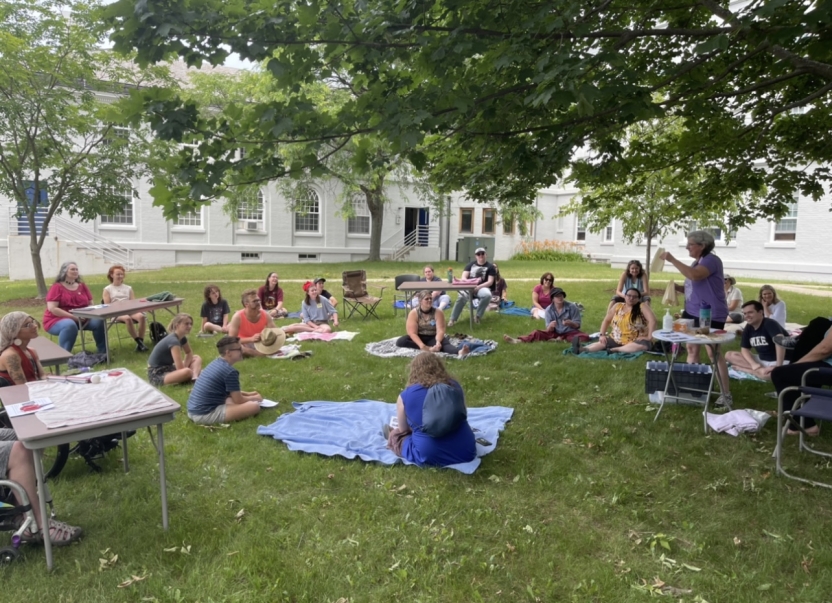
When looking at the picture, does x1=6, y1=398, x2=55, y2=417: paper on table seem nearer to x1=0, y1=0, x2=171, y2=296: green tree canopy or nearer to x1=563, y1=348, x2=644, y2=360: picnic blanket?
x1=563, y1=348, x2=644, y2=360: picnic blanket

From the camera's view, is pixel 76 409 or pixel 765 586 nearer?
pixel 765 586

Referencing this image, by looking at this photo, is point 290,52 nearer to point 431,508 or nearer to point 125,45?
point 125,45

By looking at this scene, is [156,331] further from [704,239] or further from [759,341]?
[759,341]

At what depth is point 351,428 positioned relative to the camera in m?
5.51

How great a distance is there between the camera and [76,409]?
3.51m

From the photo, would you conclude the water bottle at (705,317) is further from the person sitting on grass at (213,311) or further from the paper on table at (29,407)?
the person sitting on grass at (213,311)

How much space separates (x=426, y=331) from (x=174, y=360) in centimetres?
362

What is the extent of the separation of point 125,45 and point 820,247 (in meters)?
24.6

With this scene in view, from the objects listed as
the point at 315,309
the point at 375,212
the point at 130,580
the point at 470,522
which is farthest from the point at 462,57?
the point at 375,212

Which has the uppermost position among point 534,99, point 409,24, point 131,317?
point 409,24

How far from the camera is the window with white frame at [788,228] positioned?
73.7 ft

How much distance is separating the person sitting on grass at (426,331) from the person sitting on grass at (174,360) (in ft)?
10.1

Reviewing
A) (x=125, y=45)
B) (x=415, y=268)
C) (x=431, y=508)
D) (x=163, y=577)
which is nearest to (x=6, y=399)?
(x=163, y=577)

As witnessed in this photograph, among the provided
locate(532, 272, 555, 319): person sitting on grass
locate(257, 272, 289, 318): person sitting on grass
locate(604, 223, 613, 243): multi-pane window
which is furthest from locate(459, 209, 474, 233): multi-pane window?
locate(257, 272, 289, 318): person sitting on grass
